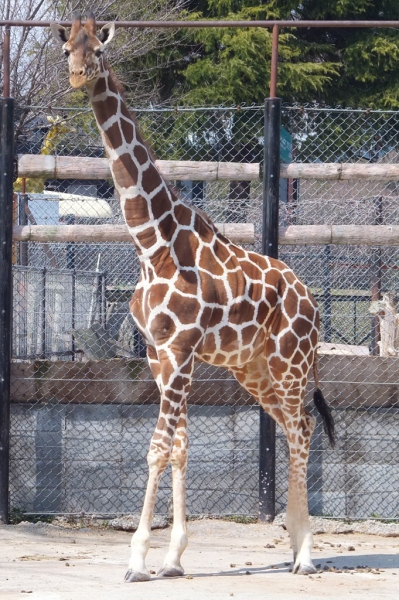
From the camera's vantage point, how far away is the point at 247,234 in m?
7.86

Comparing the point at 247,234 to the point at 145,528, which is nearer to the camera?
the point at 145,528

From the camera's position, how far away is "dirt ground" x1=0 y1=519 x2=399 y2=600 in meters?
5.51

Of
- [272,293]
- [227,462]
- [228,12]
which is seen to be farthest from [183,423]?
[228,12]

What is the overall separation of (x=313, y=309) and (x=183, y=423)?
1264 millimetres

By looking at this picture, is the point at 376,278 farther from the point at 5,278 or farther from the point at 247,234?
the point at 5,278

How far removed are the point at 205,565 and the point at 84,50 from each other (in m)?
3.46

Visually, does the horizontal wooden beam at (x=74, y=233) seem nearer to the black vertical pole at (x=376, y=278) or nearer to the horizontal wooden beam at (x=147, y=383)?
the horizontal wooden beam at (x=147, y=383)

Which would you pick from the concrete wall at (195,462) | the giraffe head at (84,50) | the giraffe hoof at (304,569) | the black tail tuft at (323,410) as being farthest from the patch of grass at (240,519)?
the giraffe head at (84,50)

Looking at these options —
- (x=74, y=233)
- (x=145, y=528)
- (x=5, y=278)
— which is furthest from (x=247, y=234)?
(x=145, y=528)

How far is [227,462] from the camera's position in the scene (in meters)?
7.96

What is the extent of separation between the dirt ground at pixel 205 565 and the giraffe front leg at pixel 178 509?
115 millimetres

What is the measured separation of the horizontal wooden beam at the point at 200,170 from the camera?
7766 mm

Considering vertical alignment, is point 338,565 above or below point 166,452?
below

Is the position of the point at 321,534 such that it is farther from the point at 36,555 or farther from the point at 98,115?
the point at 98,115
